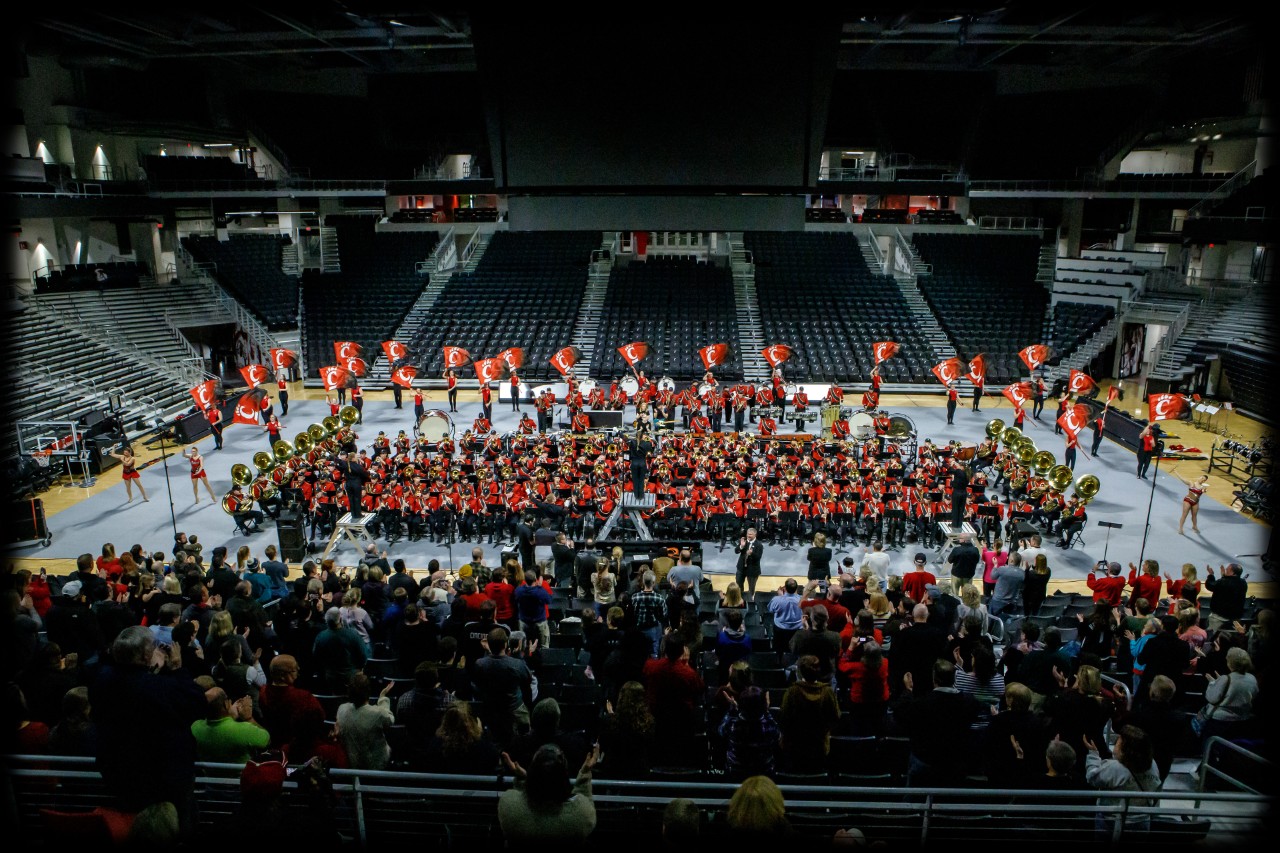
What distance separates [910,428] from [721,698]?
16.6m

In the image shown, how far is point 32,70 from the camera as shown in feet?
91.1

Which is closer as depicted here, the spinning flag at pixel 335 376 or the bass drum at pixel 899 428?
the bass drum at pixel 899 428

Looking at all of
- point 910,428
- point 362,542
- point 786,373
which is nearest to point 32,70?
point 362,542

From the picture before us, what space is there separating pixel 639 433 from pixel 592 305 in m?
16.9

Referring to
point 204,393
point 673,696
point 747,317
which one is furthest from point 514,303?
point 673,696

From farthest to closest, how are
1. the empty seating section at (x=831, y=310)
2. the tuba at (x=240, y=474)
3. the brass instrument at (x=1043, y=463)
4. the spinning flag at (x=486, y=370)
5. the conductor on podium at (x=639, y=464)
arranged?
the empty seating section at (x=831, y=310)
the spinning flag at (x=486, y=370)
the brass instrument at (x=1043, y=463)
the conductor on podium at (x=639, y=464)
the tuba at (x=240, y=474)

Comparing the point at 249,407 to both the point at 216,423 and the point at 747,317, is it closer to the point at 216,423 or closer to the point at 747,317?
the point at 216,423

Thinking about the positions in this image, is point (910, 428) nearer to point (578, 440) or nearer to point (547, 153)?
point (578, 440)

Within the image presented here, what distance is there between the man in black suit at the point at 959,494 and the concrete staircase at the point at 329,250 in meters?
31.1

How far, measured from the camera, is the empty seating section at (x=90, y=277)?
27469mm

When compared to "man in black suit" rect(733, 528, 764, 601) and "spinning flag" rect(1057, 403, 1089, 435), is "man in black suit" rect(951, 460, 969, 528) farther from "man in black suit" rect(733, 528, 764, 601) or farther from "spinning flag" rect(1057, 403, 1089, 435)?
"man in black suit" rect(733, 528, 764, 601)

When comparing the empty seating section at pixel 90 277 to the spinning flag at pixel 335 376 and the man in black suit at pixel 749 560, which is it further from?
the man in black suit at pixel 749 560

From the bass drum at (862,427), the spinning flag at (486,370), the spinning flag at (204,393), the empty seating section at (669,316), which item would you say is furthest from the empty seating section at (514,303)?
the bass drum at (862,427)

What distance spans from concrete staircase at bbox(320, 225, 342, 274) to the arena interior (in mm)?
154
